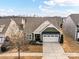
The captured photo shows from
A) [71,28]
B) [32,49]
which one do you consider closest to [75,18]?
[71,28]

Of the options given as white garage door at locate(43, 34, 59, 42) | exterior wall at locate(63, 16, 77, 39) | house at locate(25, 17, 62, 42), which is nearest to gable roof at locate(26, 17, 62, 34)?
house at locate(25, 17, 62, 42)

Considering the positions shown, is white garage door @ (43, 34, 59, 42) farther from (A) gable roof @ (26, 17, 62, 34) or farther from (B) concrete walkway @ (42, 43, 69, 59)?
(B) concrete walkway @ (42, 43, 69, 59)

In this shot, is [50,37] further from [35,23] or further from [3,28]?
[3,28]

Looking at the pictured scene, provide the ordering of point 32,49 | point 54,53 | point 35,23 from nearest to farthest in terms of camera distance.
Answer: point 54,53, point 32,49, point 35,23

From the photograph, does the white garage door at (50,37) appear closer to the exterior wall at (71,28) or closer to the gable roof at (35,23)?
the gable roof at (35,23)

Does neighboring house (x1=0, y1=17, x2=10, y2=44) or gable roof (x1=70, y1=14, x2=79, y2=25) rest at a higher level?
gable roof (x1=70, y1=14, x2=79, y2=25)

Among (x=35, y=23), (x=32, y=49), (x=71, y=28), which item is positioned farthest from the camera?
(x=71, y=28)

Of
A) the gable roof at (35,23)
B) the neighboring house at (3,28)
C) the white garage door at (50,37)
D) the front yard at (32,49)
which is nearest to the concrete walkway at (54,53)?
the front yard at (32,49)

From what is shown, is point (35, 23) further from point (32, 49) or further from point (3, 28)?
point (32, 49)

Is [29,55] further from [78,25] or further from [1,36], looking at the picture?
[78,25]

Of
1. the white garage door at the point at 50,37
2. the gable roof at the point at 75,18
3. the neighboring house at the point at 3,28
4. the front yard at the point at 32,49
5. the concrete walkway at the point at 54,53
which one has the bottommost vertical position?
the concrete walkway at the point at 54,53

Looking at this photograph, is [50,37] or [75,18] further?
[75,18]

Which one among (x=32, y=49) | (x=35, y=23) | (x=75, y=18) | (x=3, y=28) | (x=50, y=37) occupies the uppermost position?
(x=75, y=18)

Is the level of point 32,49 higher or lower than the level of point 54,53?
higher
